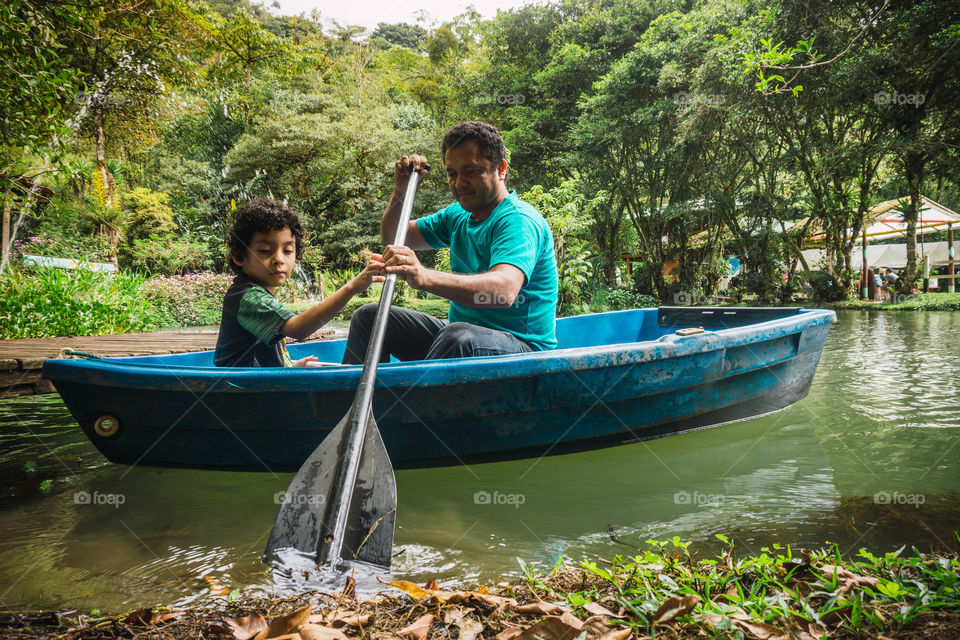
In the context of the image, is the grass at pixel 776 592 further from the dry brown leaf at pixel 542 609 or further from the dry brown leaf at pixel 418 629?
the dry brown leaf at pixel 418 629

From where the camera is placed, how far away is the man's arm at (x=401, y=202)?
272 centimetres

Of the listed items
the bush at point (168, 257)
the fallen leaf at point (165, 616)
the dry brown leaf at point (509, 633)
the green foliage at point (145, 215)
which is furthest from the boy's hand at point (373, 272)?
the green foliage at point (145, 215)

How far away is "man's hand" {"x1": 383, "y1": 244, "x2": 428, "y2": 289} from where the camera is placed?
190 centimetres

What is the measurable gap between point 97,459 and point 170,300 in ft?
34.1

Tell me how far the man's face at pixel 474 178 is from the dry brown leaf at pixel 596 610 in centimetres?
171

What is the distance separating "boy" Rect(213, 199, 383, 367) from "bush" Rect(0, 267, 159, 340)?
14.8 feet

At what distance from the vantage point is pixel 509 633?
1.06 metres

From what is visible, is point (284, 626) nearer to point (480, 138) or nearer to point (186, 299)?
point (480, 138)

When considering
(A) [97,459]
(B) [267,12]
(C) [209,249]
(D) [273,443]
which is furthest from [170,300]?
(B) [267,12]

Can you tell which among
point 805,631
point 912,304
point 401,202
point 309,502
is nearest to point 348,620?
point 309,502

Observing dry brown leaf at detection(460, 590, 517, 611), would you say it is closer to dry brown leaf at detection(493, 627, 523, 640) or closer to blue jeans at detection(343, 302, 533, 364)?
dry brown leaf at detection(493, 627, 523, 640)

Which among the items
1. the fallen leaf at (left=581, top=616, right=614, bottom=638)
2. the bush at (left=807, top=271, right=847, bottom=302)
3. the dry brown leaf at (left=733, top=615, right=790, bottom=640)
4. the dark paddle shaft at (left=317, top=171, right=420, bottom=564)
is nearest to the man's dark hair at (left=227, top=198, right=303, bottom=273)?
the dark paddle shaft at (left=317, top=171, right=420, bottom=564)

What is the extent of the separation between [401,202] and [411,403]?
124 cm

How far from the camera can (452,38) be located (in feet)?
92.2
